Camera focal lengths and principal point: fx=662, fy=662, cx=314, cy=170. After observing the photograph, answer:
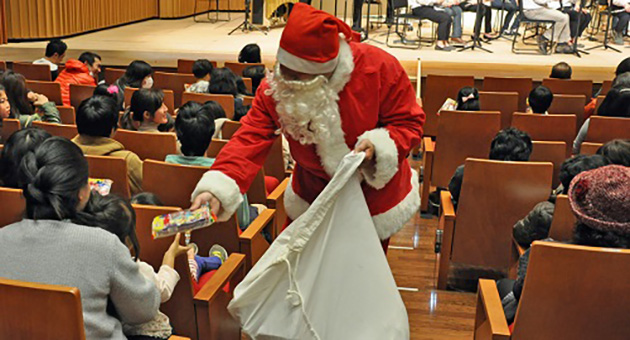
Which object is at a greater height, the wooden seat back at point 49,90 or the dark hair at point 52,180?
the dark hair at point 52,180

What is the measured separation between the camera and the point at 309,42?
5.93 feet

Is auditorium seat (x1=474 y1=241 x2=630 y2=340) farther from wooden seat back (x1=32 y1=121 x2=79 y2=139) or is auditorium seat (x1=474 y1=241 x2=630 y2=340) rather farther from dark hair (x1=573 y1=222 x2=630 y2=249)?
wooden seat back (x1=32 y1=121 x2=79 y2=139)

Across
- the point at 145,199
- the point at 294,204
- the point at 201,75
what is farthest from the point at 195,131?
the point at 201,75

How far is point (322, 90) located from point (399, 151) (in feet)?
0.95

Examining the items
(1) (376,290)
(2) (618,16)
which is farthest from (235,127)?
(2) (618,16)


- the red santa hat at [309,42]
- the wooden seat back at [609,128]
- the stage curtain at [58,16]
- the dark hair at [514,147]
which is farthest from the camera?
the stage curtain at [58,16]

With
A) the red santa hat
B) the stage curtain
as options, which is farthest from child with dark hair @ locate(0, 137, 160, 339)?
the stage curtain

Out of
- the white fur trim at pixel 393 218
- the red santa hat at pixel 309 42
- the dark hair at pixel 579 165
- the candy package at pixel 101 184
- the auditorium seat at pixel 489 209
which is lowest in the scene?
the auditorium seat at pixel 489 209

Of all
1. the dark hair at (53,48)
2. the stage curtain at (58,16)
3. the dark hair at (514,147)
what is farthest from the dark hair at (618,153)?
the stage curtain at (58,16)

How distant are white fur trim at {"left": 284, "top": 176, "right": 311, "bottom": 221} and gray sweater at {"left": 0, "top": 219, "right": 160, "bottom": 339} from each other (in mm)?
771

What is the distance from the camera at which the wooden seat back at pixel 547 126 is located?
3.66 meters

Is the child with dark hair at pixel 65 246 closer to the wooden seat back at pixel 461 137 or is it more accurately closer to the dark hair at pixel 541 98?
the wooden seat back at pixel 461 137

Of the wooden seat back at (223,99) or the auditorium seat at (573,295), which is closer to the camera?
the auditorium seat at (573,295)

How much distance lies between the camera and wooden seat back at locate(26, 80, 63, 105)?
4617 mm
